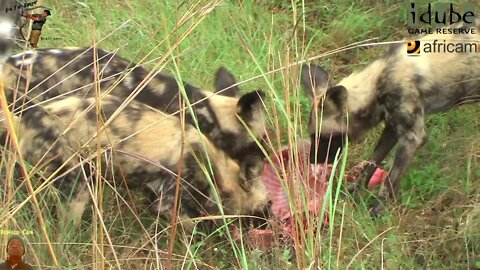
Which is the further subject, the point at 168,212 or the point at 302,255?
the point at 168,212

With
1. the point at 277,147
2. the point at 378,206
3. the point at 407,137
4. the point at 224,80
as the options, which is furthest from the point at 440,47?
the point at 277,147

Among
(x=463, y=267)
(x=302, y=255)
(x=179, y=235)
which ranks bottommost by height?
(x=463, y=267)

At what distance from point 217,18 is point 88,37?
2.55 ft

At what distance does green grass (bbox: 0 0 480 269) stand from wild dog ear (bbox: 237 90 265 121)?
13 cm

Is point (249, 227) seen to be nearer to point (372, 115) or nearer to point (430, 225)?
point (430, 225)

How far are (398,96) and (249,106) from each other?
33.1 inches

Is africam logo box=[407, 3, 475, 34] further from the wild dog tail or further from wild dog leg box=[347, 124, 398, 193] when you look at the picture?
the wild dog tail

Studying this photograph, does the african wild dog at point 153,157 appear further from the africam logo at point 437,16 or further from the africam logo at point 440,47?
the africam logo at point 437,16

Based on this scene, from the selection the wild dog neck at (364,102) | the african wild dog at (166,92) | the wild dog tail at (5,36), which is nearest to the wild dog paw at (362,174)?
the wild dog neck at (364,102)

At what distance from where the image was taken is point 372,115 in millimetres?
4035

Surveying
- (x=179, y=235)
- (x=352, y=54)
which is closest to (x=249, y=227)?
(x=179, y=235)

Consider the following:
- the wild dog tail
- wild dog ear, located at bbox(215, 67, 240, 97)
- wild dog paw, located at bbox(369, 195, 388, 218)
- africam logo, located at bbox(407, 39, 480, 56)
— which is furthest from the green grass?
the wild dog tail

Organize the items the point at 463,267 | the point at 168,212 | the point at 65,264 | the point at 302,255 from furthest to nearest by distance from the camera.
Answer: the point at 168,212 → the point at 463,267 → the point at 65,264 → the point at 302,255

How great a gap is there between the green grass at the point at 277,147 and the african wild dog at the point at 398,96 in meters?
0.13
